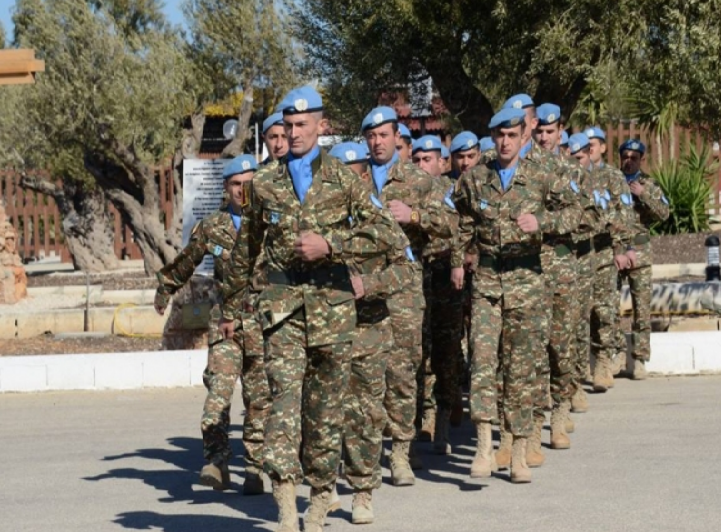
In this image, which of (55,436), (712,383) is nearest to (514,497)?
(55,436)

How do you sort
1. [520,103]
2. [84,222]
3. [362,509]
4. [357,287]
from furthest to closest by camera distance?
[84,222] → [520,103] → [362,509] → [357,287]

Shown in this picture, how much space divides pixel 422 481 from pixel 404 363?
0.75 metres

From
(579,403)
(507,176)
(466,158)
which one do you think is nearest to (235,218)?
(507,176)

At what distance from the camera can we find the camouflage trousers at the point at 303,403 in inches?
297

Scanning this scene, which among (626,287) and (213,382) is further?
(626,287)

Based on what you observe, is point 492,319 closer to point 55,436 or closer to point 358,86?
point 55,436

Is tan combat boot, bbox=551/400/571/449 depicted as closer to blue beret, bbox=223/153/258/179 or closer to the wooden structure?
blue beret, bbox=223/153/258/179

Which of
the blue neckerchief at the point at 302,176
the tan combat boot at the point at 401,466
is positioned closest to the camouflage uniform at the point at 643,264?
the tan combat boot at the point at 401,466

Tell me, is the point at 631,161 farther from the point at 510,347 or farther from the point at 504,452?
the point at 510,347

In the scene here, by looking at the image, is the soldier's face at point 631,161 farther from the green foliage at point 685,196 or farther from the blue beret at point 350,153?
the green foliage at point 685,196

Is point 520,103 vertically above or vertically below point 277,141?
above

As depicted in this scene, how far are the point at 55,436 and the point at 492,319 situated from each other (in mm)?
4042

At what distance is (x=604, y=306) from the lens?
1347 cm

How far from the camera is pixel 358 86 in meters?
19.1
